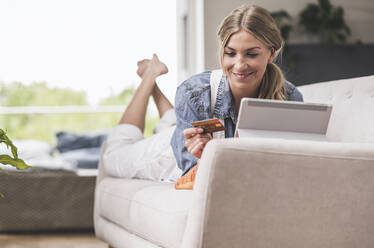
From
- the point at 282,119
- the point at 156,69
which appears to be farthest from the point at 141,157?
the point at 282,119

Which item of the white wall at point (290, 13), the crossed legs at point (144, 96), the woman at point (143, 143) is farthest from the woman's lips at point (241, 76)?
the white wall at point (290, 13)

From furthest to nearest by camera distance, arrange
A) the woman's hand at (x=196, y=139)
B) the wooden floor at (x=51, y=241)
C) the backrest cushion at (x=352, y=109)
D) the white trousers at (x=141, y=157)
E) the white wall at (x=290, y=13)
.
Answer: the white wall at (x=290, y=13)
the wooden floor at (x=51, y=241)
the white trousers at (x=141, y=157)
the backrest cushion at (x=352, y=109)
the woman's hand at (x=196, y=139)

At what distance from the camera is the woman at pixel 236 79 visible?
1.81 metres

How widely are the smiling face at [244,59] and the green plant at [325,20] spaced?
9.53 ft

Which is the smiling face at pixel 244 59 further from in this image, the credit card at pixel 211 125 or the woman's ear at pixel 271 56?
the credit card at pixel 211 125

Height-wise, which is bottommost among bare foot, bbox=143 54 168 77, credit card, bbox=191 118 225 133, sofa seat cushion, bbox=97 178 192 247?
sofa seat cushion, bbox=97 178 192 247

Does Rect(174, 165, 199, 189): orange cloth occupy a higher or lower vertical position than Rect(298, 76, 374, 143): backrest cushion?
lower

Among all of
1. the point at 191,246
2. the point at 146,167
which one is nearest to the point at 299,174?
the point at 191,246

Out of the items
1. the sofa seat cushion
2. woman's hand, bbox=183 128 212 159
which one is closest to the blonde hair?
woman's hand, bbox=183 128 212 159

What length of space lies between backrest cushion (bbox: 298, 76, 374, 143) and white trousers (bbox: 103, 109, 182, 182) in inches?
27.3

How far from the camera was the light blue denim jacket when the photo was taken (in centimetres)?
190

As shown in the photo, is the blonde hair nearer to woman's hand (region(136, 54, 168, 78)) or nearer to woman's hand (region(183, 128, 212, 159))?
woman's hand (region(183, 128, 212, 159))

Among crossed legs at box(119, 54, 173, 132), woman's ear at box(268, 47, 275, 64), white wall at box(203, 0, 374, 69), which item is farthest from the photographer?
white wall at box(203, 0, 374, 69)

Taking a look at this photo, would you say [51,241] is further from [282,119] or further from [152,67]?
[282,119]
